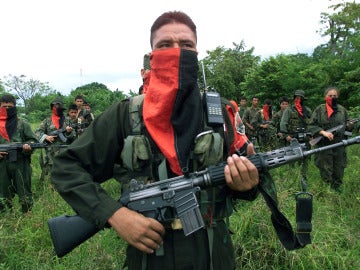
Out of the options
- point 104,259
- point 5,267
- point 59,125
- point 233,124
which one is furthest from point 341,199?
point 59,125

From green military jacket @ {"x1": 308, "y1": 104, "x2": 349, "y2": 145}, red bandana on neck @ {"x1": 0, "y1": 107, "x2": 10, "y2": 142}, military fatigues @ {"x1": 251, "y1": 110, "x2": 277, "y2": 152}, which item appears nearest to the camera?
red bandana on neck @ {"x1": 0, "y1": 107, "x2": 10, "y2": 142}

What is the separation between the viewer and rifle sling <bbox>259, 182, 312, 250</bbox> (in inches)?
61.8

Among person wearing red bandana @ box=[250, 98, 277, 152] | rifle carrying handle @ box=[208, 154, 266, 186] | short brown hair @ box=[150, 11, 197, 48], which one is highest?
short brown hair @ box=[150, 11, 197, 48]

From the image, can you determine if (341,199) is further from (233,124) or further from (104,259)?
(233,124)

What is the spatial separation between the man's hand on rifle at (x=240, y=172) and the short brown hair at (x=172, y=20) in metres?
0.69

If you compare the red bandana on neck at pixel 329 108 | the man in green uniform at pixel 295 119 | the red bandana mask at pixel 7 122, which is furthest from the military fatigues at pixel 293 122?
the red bandana mask at pixel 7 122

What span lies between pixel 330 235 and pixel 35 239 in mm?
3079

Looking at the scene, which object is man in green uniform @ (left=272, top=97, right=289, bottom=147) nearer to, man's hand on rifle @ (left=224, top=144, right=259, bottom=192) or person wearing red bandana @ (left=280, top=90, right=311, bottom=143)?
person wearing red bandana @ (left=280, top=90, right=311, bottom=143)

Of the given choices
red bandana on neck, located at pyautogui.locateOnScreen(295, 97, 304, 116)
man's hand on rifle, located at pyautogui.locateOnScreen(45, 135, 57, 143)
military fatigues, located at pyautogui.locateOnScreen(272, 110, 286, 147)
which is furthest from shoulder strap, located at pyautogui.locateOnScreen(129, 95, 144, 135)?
military fatigues, located at pyautogui.locateOnScreen(272, 110, 286, 147)

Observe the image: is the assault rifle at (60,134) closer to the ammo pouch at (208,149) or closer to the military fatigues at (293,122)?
the military fatigues at (293,122)

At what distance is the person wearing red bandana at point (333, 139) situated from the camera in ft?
20.4

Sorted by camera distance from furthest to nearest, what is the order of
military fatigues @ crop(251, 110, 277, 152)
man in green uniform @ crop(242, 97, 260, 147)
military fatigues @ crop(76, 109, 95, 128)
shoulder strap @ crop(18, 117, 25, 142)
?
man in green uniform @ crop(242, 97, 260, 147)
military fatigues @ crop(251, 110, 277, 152)
military fatigues @ crop(76, 109, 95, 128)
shoulder strap @ crop(18, 117, 25, 142)

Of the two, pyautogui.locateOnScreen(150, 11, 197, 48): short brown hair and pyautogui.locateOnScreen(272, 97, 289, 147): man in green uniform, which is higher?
pyautogui.locateOnScreen(150, 11, 197, 48): short brown hair

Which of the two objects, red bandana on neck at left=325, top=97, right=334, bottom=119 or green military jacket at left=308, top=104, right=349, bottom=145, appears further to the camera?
red bandana on neck at left=325, top=97, right=334, bottom=119
